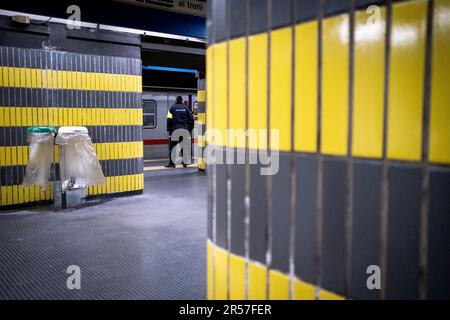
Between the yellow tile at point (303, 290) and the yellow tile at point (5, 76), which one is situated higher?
the yellow tile at point (5, 76)

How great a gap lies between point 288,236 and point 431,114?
0.67 meters

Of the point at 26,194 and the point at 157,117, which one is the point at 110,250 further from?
the point at 157,117

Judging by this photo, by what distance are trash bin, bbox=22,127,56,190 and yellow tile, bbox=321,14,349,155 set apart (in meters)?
4.78

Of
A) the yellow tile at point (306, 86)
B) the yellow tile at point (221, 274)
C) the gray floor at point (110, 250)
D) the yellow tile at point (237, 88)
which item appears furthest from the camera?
the gray floor at point (110, 250)

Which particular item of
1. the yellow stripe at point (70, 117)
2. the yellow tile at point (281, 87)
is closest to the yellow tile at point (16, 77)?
the yellow stripe at point (70, 117)

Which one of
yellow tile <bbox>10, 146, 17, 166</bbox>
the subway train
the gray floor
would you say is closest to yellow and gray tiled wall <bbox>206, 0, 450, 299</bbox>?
the gray floor

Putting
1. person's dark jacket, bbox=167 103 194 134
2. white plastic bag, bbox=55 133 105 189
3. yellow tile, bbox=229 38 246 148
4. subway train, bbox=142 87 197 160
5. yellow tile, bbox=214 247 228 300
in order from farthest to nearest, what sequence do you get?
subway train, bbox=142 87 197 160 < person's dark jacket, bbox=167 103 194 134 < white plastic bag, bbox=55 133 105 189 < yellow tile, bbox=214 247 228 300 < yellow tile, bbox=229 38 246 148

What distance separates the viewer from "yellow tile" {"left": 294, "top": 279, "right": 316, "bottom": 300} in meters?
1.51

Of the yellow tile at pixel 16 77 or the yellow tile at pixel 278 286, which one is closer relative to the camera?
the yellow tile at pixel 278 286

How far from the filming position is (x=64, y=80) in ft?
19.0

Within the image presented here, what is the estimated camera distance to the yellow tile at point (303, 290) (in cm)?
151

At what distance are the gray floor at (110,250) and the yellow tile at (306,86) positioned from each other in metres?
1.72

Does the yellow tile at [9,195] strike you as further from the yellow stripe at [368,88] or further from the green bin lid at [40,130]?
the yellow stripe at [368,88]

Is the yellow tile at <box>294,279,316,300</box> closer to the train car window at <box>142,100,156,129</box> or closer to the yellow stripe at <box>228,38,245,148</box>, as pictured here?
the yellow stripe at <box>228,38,245,148</box>
